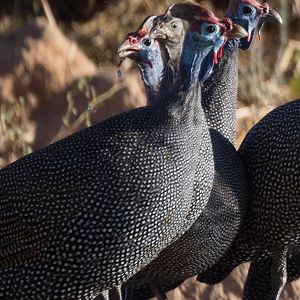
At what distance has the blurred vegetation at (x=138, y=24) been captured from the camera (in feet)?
30.0

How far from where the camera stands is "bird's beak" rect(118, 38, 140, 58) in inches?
209

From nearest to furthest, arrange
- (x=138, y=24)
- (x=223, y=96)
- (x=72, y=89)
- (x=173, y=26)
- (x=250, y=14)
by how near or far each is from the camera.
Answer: (x=173, y=26), (x=223, y=96), (x=250, y=14), (x=72, y=89), (x=138, y=24)

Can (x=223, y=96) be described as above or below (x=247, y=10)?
below

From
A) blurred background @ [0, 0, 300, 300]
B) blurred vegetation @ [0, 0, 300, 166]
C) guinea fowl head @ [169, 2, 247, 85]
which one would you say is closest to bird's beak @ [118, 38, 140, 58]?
guinea fowl head @ [169, 2, 247, 85]

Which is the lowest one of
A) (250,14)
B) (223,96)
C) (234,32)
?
(223,96)

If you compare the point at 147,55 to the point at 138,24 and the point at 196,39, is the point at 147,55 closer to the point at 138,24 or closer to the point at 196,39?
the point at 196,39

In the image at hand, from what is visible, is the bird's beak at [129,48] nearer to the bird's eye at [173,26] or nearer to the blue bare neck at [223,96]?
the bird's eye at [173,26]

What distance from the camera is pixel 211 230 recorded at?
17.9 ft

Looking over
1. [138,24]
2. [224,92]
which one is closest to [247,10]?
[224,92]

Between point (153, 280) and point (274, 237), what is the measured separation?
20.7 inches

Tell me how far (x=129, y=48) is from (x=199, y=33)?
309mm

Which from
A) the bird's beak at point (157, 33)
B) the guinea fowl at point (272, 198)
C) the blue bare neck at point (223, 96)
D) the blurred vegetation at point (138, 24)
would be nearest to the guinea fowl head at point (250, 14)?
the blue bare neck at point (223, 96)

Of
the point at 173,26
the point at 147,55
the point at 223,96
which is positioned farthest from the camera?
the point at 223,96

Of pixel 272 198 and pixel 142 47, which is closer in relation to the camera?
pixel 142 47
